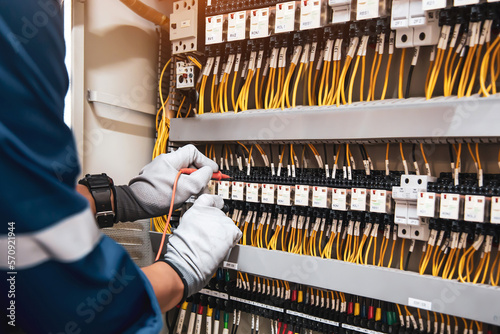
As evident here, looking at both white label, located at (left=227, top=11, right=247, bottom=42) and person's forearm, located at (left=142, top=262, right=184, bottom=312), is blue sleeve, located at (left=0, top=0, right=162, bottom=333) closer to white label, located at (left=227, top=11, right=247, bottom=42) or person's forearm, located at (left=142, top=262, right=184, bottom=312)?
person's forearm, located at (left=142, top=262, right=184, bottom=312)

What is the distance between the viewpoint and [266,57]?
69.1 inches

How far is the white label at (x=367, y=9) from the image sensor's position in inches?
49.9

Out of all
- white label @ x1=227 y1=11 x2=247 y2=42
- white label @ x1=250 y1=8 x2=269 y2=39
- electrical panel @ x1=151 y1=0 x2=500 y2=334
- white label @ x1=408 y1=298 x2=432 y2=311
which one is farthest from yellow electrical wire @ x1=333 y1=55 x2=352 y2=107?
white label @ x1=408 y1=298 x2=432 y2=311

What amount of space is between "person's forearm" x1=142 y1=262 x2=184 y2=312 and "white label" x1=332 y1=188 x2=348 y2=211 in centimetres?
84

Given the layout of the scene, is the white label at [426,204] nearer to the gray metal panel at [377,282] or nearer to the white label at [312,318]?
the gray metal panel at [377,282]

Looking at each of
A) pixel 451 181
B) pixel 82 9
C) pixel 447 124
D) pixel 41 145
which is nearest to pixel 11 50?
pixel 41 145

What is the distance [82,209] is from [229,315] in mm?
1627

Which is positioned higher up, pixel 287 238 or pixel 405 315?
pixel 287 238

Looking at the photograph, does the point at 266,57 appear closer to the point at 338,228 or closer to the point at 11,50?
the point at 338,228

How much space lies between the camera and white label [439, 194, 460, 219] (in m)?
1.20

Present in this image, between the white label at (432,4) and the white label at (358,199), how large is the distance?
69cm

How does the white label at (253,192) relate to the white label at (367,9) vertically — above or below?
below

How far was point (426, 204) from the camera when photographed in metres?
1.24

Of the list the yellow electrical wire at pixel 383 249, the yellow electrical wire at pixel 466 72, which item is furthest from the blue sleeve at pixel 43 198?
the yellow electrical wire at pixel 466 72
